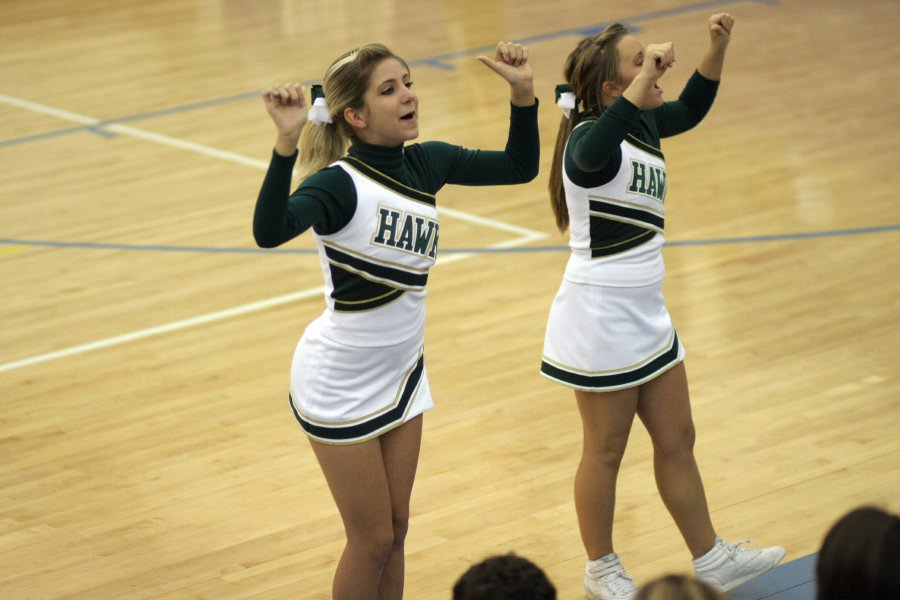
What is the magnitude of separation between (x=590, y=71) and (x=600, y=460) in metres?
1.06

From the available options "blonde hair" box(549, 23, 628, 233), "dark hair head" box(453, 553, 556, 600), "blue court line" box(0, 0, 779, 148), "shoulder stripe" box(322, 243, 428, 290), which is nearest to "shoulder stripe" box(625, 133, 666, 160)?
"blonde hair" box(549, 23, 628, 233)

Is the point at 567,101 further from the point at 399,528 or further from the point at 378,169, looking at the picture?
Result: the point at 399,528

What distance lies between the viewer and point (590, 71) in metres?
3.75

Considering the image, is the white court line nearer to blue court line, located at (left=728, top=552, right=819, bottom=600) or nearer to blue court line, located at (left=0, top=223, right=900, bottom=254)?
blue court line, located at (left=0, top=223, right=900, bottom=254)

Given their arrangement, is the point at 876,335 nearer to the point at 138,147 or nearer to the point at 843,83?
the point at 843,83

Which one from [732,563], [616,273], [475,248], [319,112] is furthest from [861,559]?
[475,248]

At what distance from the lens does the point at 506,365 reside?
588 cm

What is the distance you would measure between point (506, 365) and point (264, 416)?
105 cm

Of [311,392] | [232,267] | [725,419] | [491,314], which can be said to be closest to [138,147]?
[232,267]

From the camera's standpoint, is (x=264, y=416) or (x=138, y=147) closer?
(x=264, y=416)

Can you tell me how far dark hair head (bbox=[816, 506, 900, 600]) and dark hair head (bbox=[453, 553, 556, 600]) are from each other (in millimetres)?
441

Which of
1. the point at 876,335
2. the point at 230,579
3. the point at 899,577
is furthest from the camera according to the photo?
the point at 876,335

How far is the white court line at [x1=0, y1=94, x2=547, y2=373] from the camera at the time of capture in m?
6.26

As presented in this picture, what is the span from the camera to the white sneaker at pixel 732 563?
3889mm
